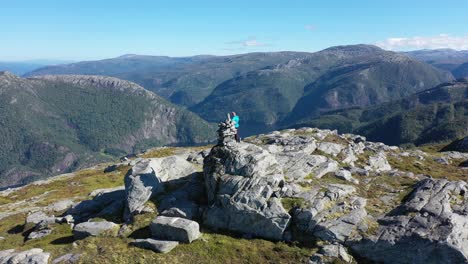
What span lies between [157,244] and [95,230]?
857 cm

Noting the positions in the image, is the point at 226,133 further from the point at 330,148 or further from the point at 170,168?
the point at 330,148

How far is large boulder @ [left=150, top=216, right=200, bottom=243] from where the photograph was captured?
3453 centimetres

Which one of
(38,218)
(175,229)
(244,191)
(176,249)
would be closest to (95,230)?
(175,229)

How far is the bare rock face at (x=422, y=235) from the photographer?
2894 centimetres

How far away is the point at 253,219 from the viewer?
3609cm

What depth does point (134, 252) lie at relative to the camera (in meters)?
33.3

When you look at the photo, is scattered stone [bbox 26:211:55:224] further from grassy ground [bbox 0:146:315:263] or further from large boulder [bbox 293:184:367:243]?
large boulder [bbox 293:184:367:243]

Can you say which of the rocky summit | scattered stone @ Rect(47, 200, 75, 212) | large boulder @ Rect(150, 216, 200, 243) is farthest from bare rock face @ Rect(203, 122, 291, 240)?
scattered stone @ Rect(47, 200, 75, 212)

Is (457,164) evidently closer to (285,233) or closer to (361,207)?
(361,207)

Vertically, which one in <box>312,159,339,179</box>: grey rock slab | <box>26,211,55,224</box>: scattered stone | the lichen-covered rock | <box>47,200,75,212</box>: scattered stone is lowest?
<box>47,200,75,212</box>: scattered stone

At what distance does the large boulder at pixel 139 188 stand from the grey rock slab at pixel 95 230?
2674 millimetres

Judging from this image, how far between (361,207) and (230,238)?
46.5 ft

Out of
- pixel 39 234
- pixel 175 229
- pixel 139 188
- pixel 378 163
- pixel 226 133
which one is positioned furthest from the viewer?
pixel 378 163

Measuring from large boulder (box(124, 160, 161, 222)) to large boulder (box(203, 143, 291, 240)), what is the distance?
7.23m
